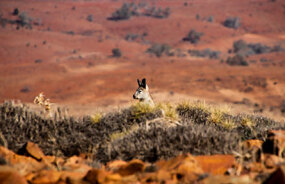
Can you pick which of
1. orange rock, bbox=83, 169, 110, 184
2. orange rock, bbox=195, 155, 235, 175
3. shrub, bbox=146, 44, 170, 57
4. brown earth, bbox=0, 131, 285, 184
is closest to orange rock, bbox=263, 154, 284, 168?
brown earth, bbox=0, 131, 285, 184

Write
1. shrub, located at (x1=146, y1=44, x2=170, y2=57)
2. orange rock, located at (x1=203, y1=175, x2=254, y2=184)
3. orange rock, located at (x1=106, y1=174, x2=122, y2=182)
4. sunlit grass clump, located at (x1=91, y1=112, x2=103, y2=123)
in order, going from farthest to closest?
shrub, located at (x1=146, y1=44, x2=170, y2=57) < sunlit grass clump, located at (x1=91, y1=112, x2=103, y2=123) < orange rock, located at (x1=106, y1=174, x2=122, y2=182) < orange rock, located at (x1=203, y1=175, x2=254, y2=184)

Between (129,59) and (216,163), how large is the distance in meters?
38.1

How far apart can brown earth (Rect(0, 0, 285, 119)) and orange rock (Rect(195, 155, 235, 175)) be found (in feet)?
13.5

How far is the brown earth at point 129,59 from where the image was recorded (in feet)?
89.1

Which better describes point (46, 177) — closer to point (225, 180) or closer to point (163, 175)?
point (163, 175)

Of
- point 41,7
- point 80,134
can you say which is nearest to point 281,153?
point 80,134

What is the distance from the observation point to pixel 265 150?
5648mm

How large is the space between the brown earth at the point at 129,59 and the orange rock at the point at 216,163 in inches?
161

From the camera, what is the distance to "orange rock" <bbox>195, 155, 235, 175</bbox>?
4798 millimetres

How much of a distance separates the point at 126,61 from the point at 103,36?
15991mm

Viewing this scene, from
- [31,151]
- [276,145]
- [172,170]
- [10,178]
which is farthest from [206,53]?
[10,178]

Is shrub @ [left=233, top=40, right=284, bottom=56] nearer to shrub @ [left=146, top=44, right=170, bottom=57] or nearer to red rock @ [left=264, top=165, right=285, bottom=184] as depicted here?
shrub @ [left=146, top=44, right=170, bottom=57]

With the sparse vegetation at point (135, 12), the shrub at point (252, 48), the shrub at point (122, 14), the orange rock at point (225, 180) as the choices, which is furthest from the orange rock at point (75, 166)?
the shrub at point (122, 14)

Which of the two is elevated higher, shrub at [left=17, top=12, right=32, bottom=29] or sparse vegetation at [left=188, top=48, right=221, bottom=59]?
shrub at [left=17, top=12, right=32, bottom=29]
